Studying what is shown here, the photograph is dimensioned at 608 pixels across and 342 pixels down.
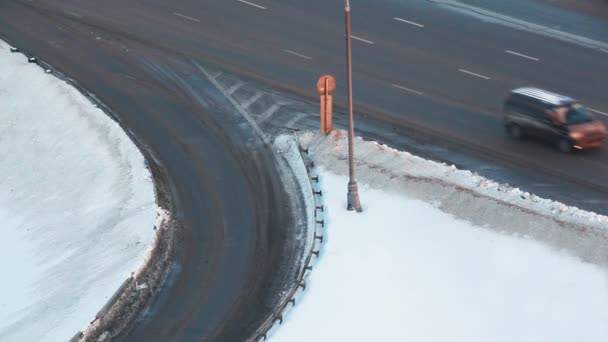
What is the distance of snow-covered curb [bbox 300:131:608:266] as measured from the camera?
98.6 ft

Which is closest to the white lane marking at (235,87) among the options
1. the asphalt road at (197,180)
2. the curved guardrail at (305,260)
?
the asphalt road at (197,180)

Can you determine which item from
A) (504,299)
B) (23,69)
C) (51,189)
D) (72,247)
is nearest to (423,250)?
(504,299)

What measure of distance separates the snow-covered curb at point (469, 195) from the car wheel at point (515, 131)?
309cm

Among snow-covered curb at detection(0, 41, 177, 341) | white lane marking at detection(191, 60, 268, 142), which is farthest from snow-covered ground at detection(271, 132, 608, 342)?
snow-covered curb at detection(0, 41, 177, 341)

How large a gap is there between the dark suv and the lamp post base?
6698 millimetres

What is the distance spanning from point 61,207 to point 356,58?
1336 cm

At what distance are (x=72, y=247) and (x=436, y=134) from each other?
12787 mm

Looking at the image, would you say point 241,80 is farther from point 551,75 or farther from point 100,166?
point 551,75

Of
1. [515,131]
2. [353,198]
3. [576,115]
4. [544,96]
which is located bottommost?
[353,198]

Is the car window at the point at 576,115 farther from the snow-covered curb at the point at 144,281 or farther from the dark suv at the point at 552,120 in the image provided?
the snow-covered curb at the point at 144,281

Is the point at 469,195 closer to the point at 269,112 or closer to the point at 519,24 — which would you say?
the point at 269,112

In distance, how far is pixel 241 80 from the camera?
40719 millimetres

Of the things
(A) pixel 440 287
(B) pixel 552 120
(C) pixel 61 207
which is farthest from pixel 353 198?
(C) pixel 61 207

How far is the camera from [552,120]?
34.7m
